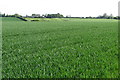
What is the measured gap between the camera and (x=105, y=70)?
718 centimetres

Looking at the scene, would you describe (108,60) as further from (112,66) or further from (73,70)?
(73,70)

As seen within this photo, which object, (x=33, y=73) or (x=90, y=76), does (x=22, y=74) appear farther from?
(x=90, y=76)

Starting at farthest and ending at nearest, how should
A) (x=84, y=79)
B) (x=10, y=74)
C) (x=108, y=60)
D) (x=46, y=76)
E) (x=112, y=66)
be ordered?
(x=108, y=60) < (x=112, y=66) < (x=10, y=74) < (x=46, y=76) < (x=84, y=79)

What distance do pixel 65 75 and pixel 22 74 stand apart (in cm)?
203

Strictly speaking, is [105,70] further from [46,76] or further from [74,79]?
[46,76]

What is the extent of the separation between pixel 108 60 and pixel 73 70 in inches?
108

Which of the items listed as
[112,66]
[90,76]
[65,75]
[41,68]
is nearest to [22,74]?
[41,68]

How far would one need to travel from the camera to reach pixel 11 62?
910 centimetres

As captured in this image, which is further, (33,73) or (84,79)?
(33,73)

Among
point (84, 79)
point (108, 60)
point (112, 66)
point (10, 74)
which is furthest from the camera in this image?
point (108, 60)

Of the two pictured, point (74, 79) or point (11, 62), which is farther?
point (11, 62)

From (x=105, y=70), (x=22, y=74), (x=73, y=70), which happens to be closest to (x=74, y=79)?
(x=73, y=70)

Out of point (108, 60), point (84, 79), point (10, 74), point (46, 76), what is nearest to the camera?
point (84, 79)

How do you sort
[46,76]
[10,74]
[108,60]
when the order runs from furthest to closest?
[108,60], [10,74], [46,76]
